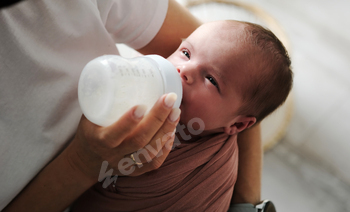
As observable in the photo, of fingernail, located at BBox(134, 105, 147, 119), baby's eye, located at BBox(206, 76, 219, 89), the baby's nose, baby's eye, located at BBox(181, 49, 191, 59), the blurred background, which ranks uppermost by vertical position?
fingernail, located at BBox(134, 105, 147, 119)

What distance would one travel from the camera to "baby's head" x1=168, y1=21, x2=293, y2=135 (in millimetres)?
682

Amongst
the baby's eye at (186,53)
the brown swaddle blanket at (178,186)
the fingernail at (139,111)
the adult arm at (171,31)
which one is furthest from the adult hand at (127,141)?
the adult arm at (171,31)

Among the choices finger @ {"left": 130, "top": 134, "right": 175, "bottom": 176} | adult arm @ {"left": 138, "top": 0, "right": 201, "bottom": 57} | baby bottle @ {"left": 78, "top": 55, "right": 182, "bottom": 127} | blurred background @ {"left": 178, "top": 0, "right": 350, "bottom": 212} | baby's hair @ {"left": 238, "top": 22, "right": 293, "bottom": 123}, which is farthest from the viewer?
blurred background @ {"left": 178, "top": 0, "right": 350, "bottom": 212}

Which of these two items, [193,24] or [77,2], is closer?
[77,2]

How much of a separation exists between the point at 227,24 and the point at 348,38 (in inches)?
37.6

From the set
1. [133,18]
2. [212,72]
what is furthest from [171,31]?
[212,72]

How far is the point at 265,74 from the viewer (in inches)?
28.0

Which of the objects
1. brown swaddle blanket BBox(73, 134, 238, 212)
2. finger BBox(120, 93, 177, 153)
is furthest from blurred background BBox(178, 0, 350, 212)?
finger BBox(120, 93, 177, 153)

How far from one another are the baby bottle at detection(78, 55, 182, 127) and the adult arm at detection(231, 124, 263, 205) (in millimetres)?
534

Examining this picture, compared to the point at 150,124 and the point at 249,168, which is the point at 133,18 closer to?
the point at 150,124

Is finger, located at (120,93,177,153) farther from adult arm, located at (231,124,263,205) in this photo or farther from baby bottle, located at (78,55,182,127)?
adult arm, located at (231,124,263,205)

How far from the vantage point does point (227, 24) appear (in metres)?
0.74

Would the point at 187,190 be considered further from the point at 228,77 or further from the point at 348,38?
the point at 348,38

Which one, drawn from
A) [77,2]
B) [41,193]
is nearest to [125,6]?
[77,2]
